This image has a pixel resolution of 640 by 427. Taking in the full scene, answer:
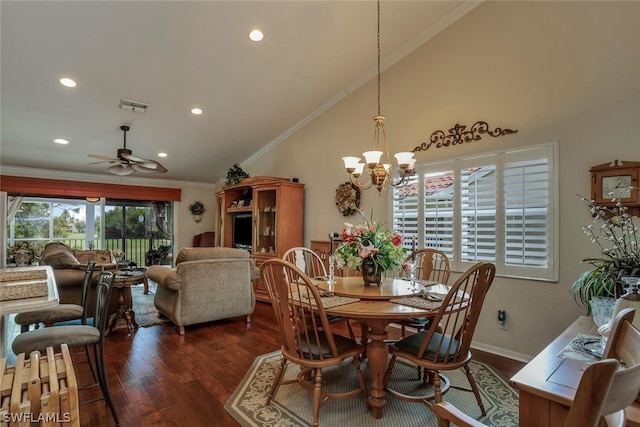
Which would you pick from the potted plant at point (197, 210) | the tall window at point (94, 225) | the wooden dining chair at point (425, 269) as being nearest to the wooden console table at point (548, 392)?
the wooden dining chair at point (425, 269)

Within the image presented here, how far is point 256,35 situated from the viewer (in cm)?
329

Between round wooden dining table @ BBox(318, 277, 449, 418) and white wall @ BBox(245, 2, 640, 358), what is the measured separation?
1138 mm

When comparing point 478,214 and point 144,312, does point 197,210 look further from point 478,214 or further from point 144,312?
point 478,214


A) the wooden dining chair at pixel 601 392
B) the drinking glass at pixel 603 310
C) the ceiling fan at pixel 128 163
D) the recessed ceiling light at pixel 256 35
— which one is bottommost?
the drinking glass at pixel 603 310

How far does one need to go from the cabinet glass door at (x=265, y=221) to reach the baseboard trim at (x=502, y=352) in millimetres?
3274

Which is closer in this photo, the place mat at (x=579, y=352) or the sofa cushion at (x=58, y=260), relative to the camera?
the place mat at (x=579, y=352)

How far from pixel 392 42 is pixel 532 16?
54.8 inches

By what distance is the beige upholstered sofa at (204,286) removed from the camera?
11.9 ft

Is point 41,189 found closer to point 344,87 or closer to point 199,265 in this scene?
point 199,265

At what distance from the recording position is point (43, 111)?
13.5 ft

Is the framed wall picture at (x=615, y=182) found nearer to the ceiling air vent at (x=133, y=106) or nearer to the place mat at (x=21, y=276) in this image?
the place mat at (x=21, y=276)

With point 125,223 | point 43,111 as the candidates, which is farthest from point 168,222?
point 43,111

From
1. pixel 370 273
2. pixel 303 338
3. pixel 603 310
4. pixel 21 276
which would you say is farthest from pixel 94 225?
pixel 603 310

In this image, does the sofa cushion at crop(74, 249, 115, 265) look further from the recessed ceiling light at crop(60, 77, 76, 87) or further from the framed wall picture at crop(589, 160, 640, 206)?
the framed wall picture at crop(589, 160, 640, 206)
